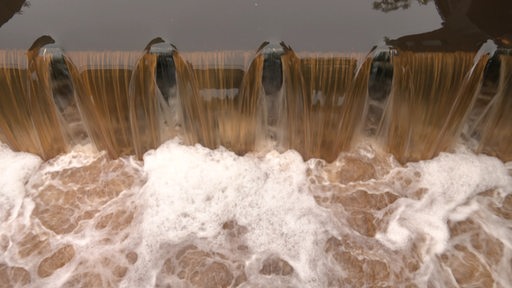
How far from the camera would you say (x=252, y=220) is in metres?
3.99

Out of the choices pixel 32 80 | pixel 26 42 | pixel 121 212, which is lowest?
pixel 121 212

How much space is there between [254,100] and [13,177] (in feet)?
7.35

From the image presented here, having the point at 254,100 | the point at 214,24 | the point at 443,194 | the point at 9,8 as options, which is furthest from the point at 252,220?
the point at 9,8

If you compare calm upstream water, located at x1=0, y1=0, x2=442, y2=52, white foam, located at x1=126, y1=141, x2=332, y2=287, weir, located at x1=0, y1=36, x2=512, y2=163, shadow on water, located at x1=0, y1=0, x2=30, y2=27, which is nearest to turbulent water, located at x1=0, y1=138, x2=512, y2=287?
white foam, located at x1=126, y1=141, x2=332, y2=287

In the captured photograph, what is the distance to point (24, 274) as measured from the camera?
3674mm

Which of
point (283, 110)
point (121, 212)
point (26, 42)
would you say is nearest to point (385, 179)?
point (283, 110)

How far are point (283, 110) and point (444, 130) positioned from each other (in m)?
1.41

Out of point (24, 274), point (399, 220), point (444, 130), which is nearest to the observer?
point (24, 274)

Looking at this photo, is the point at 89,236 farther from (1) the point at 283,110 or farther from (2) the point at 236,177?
(1) the point at 283,110

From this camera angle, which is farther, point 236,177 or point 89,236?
point 236,177

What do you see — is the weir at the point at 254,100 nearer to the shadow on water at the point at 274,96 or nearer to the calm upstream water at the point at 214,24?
the shadow on water at the point at 274,96

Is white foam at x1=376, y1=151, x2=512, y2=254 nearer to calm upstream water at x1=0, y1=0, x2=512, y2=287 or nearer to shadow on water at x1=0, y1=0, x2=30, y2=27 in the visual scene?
calm upstream water at x1=0, y1=0, x2=512, y2=287

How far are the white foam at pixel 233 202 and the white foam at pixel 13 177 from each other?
41.8 inches

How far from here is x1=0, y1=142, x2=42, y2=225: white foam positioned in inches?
161
